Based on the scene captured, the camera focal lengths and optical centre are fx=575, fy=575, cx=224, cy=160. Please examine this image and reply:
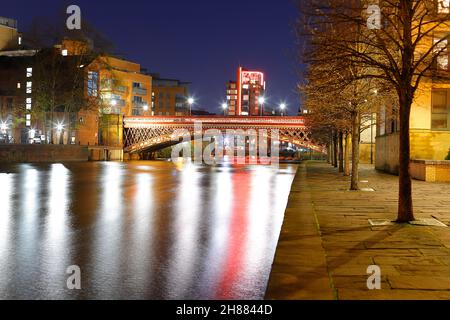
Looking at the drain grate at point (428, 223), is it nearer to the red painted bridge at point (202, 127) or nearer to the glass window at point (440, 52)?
the glass window at point (440, 52)

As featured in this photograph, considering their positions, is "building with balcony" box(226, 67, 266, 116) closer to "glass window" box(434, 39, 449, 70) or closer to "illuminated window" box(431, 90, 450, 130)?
"illuminated window" box(431, 90, 450, 130)

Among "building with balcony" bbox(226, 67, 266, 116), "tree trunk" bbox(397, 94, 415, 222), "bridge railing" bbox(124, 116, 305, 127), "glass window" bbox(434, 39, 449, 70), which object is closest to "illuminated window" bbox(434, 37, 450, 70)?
"glass window" bbox(434, 39, 449, 70)

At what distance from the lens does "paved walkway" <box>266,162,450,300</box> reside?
20.5ft

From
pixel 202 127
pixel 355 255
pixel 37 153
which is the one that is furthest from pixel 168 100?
pixel 355 255

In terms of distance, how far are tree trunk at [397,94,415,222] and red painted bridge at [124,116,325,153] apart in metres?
61.2

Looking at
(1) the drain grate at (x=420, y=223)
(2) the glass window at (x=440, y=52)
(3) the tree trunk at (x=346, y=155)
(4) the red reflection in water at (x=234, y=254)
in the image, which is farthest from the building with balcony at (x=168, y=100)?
(1) the drain grate at (x=420, y=223)

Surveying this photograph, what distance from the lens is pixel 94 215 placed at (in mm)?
13750

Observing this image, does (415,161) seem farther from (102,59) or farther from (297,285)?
(102,59)

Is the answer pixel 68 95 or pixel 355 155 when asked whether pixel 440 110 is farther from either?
pixel 68 95

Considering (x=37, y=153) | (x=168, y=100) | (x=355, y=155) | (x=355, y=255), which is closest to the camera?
(x=355, y=255)

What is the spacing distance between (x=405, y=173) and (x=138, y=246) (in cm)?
564

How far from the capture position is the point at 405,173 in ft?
38.2
